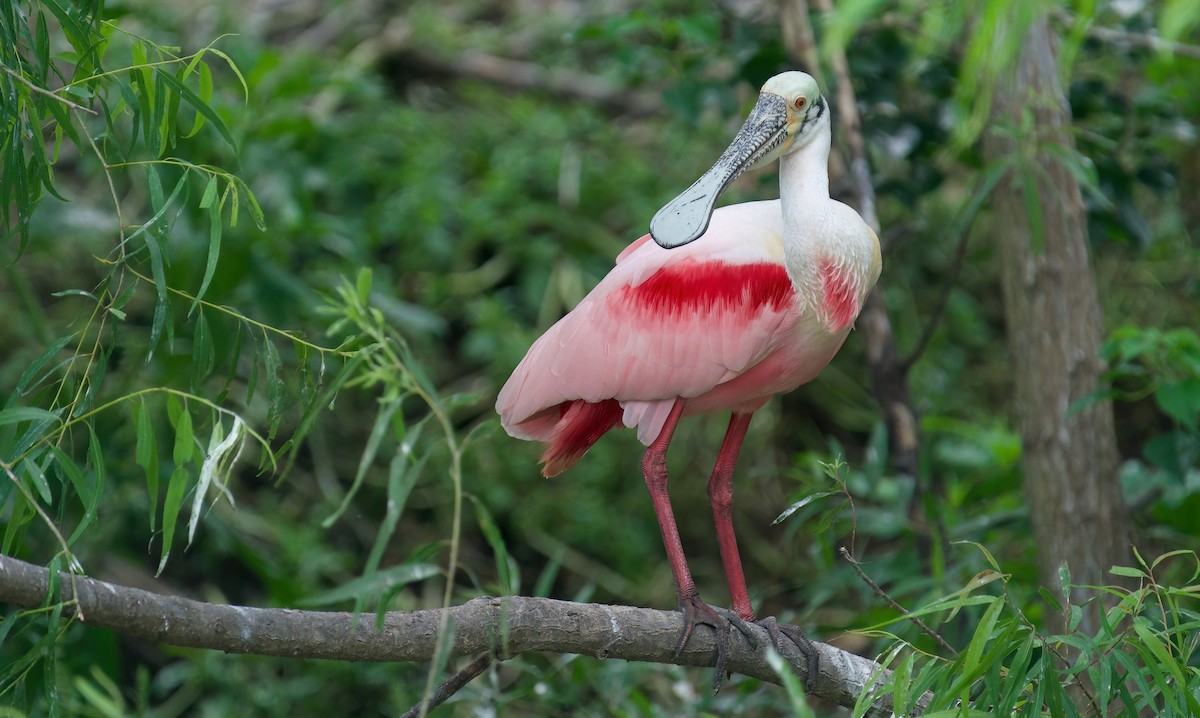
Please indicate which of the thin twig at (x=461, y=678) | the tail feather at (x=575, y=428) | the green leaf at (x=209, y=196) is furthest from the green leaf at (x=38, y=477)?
the tail feather at (x=575, y=428)

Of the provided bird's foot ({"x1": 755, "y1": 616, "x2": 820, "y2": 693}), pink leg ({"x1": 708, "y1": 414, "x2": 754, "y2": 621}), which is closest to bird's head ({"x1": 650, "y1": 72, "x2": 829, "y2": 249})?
pink leg ({"x1": 708, "y1": 414, "x2": 754, "y2": 621})

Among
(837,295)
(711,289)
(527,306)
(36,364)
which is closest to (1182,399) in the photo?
(837,295)

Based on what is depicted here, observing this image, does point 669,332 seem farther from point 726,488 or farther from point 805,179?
point 726,488

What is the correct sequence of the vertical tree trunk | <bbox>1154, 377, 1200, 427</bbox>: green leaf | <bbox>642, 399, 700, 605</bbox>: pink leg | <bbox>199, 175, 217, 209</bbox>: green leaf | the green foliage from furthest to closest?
1. the vertical tree trunk
2. <bbox>1154, 377, 1200, 427</bbox>: green leaf
3. <bbox>642, 399, 700, 605</bbox>: pink leg
4. <bbox>199, 175, 217, 209</bbox>: green leaf
5. the green foliage

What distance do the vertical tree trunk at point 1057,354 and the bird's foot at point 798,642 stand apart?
2.82ft

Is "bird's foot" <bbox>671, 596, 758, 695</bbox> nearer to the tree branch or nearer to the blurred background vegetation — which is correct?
the tree branch

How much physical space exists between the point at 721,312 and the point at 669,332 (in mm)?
123

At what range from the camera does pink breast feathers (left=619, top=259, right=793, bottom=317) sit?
269 centimetres

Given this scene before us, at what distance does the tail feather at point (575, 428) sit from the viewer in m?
2.97

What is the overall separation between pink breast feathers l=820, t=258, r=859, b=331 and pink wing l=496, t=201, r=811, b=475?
74mm

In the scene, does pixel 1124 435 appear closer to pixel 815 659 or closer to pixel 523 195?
pixel 523 195

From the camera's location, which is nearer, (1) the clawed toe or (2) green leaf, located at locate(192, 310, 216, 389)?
(2) green leaf, located at locate(192, 310, 216, 389)

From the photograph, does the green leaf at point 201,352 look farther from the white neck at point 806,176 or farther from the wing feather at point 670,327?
the white neck at point 806,176

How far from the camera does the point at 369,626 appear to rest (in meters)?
2.07
